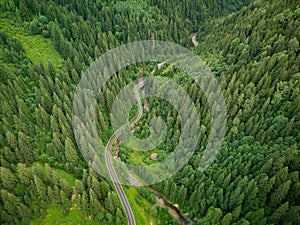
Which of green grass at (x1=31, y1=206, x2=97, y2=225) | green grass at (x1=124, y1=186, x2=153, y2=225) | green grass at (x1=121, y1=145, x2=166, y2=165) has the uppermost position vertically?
green grass at (x1=121, y1=145, x2=166, y2=165)

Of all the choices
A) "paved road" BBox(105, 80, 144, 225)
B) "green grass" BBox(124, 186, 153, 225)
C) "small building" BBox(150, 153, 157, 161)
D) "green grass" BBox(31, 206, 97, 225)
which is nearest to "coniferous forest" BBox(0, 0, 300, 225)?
"green grass" BBox(31, 206, 97, 225)

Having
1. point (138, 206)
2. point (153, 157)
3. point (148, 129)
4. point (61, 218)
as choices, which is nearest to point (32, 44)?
point (148, 129)

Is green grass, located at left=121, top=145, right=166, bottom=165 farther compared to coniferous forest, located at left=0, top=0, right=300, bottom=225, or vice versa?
green grass, located at left=121, top=145, right=166, bottom=165

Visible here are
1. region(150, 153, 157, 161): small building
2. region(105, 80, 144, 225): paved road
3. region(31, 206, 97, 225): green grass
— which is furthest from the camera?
region(150, 153, 157, 161): small building

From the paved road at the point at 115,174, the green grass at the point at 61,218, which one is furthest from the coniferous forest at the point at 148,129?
the paved road at the point at 115,174

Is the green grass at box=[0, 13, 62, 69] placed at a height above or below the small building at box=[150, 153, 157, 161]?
above

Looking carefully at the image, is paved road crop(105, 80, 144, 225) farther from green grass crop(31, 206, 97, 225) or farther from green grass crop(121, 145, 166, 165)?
green grass crop(31, 206, 97, 225)

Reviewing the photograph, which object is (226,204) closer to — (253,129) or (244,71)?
(253,129)

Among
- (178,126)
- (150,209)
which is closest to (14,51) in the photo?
(178,126)

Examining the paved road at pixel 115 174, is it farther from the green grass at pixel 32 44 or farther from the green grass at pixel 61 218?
the green grass at pixel 32 44
